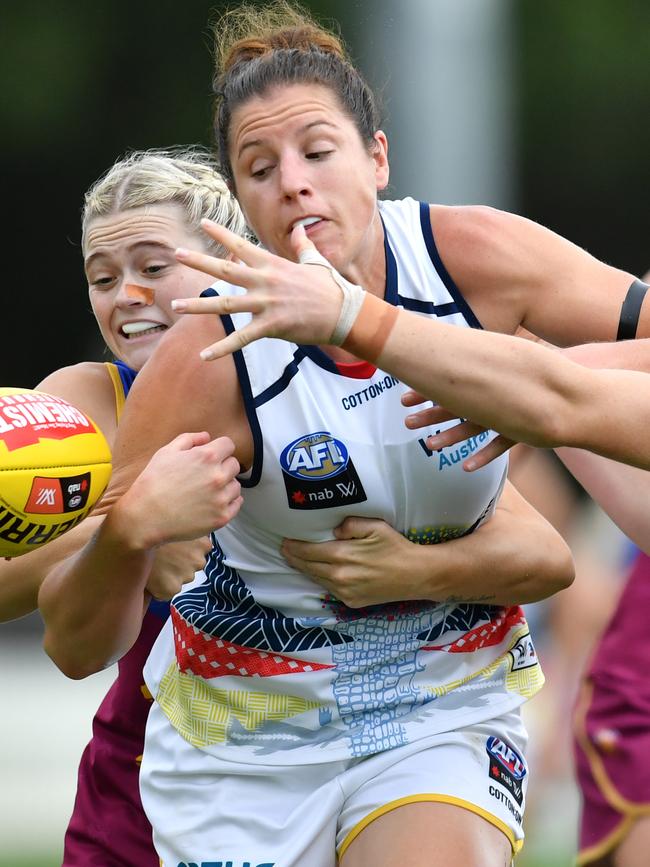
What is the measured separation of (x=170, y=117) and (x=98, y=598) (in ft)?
44.1

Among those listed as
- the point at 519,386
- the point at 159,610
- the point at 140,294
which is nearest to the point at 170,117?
the point at 140,294

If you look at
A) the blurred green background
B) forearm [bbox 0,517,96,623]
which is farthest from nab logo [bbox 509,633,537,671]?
the blurred green background

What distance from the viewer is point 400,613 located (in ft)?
12.4

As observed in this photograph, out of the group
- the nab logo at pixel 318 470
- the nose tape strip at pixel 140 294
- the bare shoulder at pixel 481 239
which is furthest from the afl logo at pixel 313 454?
the nose tape strip at pixel 140 294

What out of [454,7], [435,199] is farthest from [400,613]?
[454,7]

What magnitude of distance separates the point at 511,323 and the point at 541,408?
23.7 inches

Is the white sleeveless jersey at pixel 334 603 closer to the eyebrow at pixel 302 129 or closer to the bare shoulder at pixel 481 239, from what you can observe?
the bare shoulder at pixel 481 239

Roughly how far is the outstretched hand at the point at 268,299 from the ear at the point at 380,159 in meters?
0.94

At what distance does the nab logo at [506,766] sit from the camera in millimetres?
3756

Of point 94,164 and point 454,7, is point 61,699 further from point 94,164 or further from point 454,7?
point 94,164

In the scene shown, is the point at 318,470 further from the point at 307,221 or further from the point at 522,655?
the point at 522,655

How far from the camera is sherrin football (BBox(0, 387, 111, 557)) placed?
340 cm

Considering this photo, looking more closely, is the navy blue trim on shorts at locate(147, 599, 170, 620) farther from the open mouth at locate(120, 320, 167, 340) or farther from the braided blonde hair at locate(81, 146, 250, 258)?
the braided blonde hair at locate(81, 146, 250, 258)

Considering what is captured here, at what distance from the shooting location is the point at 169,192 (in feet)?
→ 14.5
